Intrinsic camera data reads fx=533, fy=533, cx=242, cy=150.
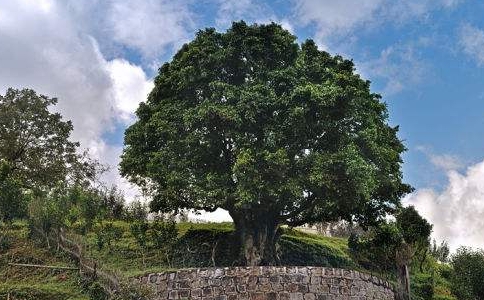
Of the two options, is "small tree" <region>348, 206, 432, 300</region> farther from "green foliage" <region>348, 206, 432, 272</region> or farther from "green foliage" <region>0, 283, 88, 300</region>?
"green foliage" <region>0, 283, 88, 300</region>

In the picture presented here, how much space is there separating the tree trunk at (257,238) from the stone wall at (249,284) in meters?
2.50

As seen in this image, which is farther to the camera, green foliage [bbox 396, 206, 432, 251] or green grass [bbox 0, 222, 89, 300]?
green foliage [bbox 396, 206, 432, 251]

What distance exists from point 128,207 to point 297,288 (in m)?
15.8

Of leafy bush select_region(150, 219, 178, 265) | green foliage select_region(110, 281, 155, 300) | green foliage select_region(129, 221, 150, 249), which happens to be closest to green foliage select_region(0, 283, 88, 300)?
green foliage select_region(110, 281, 155, 300)

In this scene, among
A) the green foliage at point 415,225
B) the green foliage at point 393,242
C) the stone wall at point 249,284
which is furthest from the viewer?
the green foliage at point 415,225

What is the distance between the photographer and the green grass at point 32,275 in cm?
1861

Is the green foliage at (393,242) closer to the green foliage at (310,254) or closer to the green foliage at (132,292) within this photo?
the green foliage at (310,254)

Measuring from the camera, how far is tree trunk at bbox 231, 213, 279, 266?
23.6m

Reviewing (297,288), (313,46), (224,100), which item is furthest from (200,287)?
(313,46)

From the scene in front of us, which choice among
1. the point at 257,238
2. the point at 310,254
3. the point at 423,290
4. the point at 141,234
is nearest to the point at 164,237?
the point at 141,234

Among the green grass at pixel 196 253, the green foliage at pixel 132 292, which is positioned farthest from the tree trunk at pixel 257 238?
the green foliage at pixel 132 292

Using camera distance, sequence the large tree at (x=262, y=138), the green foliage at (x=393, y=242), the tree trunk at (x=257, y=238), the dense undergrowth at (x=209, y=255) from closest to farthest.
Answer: the large tree at (x=262, y=138) → the tree trunk at (x=257, y=238) → the dense undergrowth at (x=209, y=255) → the green foliage at (x=393, y=242)

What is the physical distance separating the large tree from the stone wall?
2.49 meters

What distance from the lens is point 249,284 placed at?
20578 mm
